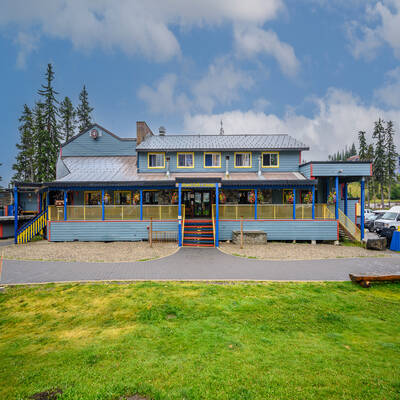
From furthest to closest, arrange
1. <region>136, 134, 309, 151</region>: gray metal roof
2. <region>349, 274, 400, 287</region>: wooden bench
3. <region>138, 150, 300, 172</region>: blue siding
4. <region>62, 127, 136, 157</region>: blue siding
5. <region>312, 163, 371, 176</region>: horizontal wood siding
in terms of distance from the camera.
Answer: <region>62, 127, 136, 157</region>: blue siding, <region>138, 150, 300, 172</region>: blue siding, <region>136, 134, 309, 151</region>: gray metal roof, <region>312, 163, 371, 176</region>: horizontal wood siding, <region>349, 274, 400, 287</region>: wooden bench

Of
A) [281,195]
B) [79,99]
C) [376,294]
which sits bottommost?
[376,294]

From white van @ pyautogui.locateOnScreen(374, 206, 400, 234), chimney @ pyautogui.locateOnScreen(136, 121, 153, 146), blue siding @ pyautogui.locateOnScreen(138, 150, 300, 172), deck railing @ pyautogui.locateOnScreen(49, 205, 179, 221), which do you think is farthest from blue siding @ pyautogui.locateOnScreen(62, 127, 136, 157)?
white van @ pyautogui.locateOnScreen(374, 206, 400, 234)

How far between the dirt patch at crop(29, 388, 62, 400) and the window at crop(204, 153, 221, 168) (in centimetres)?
1870

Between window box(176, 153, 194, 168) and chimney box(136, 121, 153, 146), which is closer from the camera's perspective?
window box(176, 153, 194, 168)

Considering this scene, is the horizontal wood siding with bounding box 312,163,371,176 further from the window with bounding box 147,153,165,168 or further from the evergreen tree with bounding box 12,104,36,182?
the evergreen tree with bounding box 12,104,36,182

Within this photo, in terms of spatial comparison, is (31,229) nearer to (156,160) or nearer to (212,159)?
(156,160)

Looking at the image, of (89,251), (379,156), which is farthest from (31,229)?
(379,156)

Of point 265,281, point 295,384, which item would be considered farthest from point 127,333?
point 265,281

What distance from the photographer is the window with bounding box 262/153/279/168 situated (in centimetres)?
2089

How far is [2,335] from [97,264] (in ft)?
19.0

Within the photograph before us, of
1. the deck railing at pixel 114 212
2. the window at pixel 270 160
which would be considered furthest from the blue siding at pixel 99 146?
the window at pixel 270 160

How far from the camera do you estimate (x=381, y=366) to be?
158 inches

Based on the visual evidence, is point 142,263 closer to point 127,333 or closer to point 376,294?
point 127,333

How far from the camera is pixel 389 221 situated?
20.3 meters
